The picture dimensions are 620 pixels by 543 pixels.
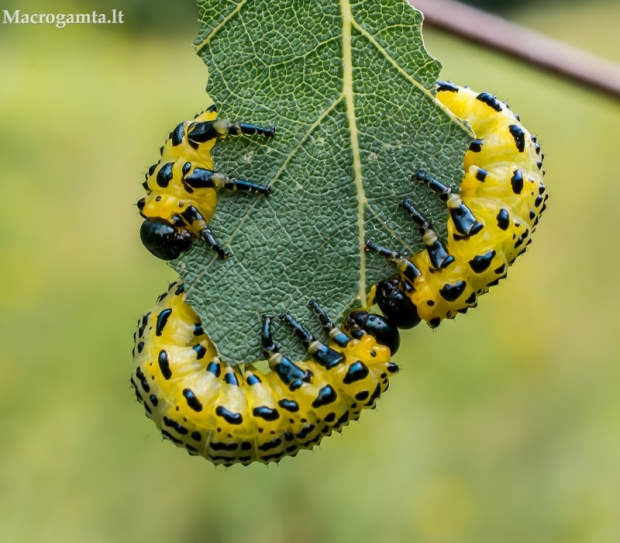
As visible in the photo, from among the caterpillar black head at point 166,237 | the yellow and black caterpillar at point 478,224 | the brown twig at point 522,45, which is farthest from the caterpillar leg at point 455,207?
the brown twig at point 522,45

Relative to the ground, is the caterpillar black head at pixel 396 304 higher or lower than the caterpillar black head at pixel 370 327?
higher

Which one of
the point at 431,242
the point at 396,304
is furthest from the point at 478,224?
the point at 396,304

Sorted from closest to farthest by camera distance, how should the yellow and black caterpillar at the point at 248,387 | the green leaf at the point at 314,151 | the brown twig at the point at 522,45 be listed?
the green leaf at the point at 314,151, the yellow and black caterpillar at the point at 248,387, the brown twig at the point at 522,45

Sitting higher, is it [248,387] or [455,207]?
[455,207]

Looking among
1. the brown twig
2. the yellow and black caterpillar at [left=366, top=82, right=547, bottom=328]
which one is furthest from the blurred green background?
the yellow and black caterpillar at [left=366, top=82, right=547, bottom=328]

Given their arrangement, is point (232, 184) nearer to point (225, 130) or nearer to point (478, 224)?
point (225, 130)

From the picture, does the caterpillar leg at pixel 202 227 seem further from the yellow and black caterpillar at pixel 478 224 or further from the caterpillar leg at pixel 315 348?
the yellow and black caterpillar at pixel 478 224
